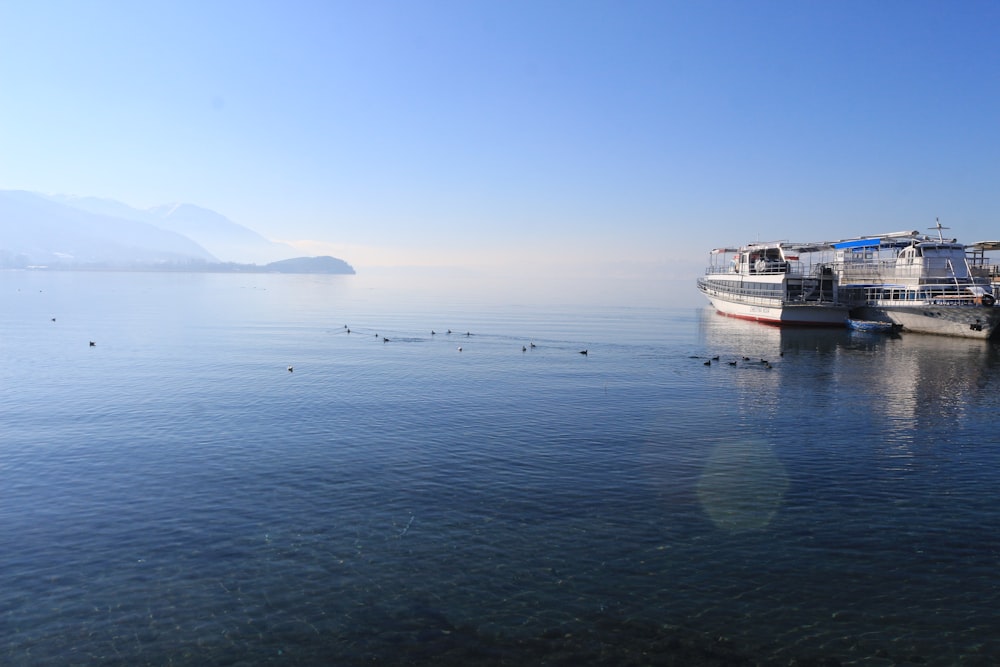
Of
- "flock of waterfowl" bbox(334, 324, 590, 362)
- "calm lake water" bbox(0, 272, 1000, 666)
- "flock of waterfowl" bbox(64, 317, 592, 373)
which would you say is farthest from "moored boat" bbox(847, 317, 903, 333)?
"flock of waterfowl" bbox(334, 324, 590, 362)

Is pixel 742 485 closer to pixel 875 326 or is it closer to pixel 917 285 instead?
pixel 875 326

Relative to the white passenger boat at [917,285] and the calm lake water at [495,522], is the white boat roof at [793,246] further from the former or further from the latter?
the calm lake water at [495,522]

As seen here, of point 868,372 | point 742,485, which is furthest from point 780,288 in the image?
point 742,485

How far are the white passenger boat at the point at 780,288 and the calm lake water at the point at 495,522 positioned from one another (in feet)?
205

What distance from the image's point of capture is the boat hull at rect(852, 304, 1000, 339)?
9750 cm

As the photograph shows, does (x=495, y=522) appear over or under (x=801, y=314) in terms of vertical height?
under

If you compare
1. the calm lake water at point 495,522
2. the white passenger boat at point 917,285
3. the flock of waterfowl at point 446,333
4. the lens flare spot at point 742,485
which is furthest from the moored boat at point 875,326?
the lens flare spot at point 742,485

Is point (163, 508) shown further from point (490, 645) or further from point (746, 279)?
point (746, 279)

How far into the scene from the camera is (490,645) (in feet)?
62.7

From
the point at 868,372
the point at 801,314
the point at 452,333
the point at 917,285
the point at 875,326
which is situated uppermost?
the point at 917,285

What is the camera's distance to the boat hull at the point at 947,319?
320 ft

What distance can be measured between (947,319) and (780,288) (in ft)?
99.1

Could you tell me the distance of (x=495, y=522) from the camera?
91.2 ft

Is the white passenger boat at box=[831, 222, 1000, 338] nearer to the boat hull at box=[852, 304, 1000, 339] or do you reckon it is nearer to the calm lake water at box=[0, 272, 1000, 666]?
the boat hull at box=[852, 304, 1000, 339]
